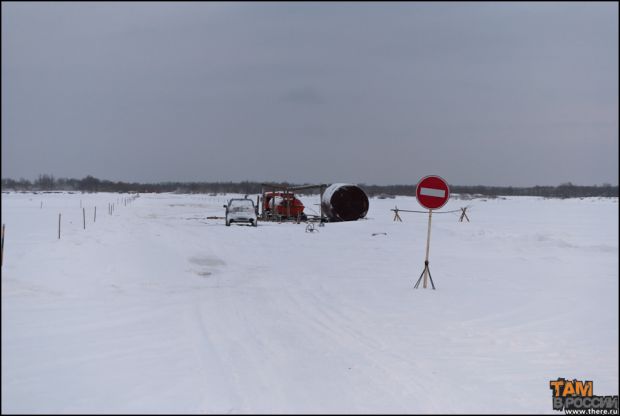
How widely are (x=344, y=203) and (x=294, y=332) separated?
26.9 m

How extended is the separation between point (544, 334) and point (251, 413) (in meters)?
5.03

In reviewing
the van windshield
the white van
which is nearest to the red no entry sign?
the white van

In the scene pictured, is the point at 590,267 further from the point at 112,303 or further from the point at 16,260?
the point at 16,260

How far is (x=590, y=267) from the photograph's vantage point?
14.5 meters

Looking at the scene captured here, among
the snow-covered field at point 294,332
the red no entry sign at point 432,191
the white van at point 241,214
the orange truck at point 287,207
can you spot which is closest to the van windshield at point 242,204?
the white van at point 241,214

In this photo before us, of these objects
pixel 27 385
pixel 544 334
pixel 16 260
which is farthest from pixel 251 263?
pixel 27 385

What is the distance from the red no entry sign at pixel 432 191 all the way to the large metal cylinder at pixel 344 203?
854 inches

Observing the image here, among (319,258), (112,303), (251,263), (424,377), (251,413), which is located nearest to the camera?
(251,413)

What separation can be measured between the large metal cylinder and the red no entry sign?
21696mm

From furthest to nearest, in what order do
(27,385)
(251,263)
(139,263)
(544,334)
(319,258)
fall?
(319,258) < (251,263) < (139,263) < (544,334) < (27,385)

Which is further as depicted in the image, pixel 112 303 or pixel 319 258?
pixel 319 258

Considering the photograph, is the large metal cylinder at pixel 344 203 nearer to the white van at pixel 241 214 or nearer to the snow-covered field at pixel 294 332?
the white van at pixel 241 214

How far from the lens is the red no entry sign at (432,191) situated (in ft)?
40.3

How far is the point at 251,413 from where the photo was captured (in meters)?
4.75
